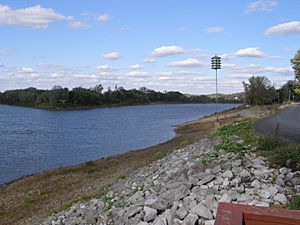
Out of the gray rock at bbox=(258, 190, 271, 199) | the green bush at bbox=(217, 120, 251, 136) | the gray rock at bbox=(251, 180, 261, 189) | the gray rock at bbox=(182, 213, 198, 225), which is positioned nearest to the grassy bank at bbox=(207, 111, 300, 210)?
the gray rock at bbox=(258, 190, 271, 199)

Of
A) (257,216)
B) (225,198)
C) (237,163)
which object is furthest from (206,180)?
(257,216)

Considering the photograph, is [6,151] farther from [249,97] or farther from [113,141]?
[249,97]

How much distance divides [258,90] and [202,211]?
9106 centimetres

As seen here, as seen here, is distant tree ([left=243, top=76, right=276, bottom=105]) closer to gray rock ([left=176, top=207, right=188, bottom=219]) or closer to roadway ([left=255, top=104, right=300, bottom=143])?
roadway ([left=255, top=104, right=300, bottom=143])

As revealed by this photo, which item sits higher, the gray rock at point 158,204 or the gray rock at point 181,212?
the gray rock at point 181,212

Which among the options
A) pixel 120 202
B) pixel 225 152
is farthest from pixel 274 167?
pixel 120 202

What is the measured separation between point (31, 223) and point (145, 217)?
662 cm

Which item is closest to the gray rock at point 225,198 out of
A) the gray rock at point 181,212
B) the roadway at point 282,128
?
the gray rock at point 181,212

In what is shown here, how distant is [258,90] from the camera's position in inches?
3666

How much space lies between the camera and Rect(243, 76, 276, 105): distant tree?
9269 centimetres

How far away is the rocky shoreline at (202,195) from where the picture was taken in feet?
22.0

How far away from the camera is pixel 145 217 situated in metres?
7.34

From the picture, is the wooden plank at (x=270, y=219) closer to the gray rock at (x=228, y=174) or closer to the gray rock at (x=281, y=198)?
the gray rock at (x=281, y=198)

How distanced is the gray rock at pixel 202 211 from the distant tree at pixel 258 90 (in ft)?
290
